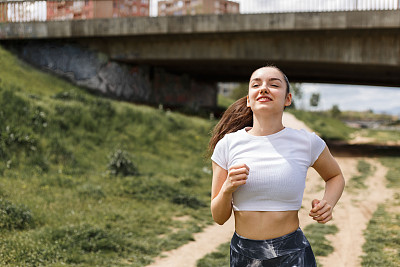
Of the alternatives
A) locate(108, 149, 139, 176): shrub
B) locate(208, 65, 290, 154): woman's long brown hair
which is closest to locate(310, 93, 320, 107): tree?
locate(108, 149, 139, 176): shrub

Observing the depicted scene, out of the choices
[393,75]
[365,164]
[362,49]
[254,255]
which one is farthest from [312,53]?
[254,255]

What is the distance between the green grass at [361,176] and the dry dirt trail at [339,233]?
320 millimetres

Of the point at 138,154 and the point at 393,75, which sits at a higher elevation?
the point at 393,75

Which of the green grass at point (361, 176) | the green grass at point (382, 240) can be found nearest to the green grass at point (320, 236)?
the green grass at point (382, 240)

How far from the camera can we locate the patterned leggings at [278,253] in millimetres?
2521

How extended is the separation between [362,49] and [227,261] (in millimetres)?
13420

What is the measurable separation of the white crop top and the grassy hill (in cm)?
353

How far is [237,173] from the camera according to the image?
2.35m

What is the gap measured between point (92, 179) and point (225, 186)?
326 inches

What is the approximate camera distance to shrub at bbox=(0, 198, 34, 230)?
686cm

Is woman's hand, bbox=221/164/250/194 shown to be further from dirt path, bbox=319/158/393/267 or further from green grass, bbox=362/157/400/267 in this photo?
green grass, bbox=362/157/400/267

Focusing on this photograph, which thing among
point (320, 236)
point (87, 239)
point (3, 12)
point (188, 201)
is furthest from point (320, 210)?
point (3, 12)

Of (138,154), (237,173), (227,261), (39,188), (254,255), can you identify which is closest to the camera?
(237,173)

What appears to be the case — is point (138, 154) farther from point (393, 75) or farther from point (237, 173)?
point (393, 75)
